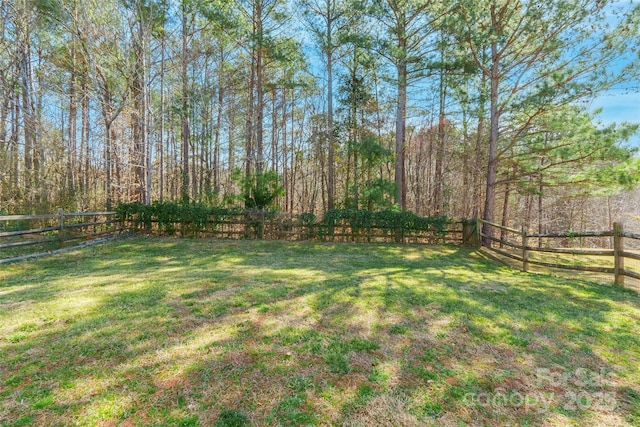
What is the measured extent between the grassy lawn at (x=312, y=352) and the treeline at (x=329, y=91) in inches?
241

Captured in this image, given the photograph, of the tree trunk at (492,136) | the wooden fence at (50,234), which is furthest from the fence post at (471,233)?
the wooden fence at (50,234)

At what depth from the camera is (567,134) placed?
27.0 feet

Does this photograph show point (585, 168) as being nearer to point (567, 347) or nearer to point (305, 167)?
point (567, 347)

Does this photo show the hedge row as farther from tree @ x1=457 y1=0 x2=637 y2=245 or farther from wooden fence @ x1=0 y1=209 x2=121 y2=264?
tree @ x1=457 y1=0 x2=637 y2=245

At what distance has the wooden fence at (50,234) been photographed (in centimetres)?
627

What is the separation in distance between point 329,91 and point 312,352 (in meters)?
12.3

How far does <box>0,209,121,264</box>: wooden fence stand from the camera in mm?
6273

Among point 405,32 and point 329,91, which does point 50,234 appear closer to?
point 329,91

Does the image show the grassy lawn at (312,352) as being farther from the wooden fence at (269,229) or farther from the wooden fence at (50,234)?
the wooden fence at (269,229)

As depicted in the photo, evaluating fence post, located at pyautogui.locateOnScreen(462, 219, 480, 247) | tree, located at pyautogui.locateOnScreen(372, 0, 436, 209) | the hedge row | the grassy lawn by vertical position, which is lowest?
the grassy lawn

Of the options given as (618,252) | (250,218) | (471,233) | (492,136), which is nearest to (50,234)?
(250,218)

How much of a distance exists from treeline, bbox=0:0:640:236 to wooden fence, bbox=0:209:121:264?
2.80ft

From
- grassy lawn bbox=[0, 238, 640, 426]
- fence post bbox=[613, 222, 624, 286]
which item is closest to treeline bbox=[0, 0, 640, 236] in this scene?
fence post bbox=[613, 222, 624, 286]

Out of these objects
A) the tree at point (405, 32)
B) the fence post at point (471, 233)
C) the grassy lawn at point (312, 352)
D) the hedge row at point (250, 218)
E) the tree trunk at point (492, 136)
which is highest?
the tree at point (405, 32)
